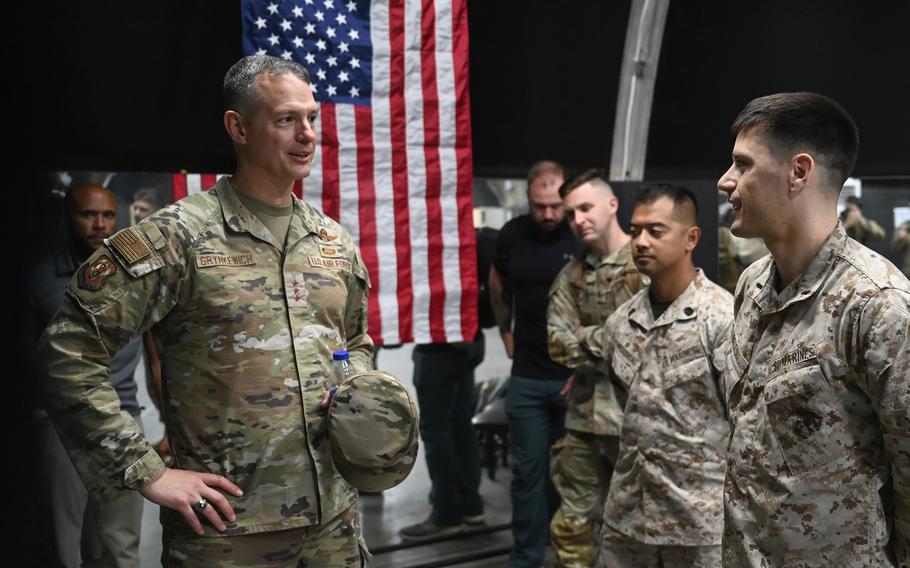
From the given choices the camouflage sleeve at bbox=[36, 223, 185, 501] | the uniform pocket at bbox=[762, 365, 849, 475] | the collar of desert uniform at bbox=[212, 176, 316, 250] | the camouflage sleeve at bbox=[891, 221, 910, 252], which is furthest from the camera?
the camouflage sleeve at bbox=[891, 221, 910, 252]

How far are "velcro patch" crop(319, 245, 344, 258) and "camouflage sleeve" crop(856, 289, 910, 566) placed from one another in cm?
129

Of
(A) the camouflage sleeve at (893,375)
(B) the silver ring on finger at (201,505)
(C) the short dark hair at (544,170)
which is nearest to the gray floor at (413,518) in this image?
(C) the short dark hair at (544,170)

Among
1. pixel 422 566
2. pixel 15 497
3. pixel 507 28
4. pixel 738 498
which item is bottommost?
pixel 422 566

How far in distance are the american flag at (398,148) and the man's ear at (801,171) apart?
2384 mm

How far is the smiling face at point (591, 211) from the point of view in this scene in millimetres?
3566

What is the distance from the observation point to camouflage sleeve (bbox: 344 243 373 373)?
7.70 feet

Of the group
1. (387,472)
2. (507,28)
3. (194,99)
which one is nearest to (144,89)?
(194,99)

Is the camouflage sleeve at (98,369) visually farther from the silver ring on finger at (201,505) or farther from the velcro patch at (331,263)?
the velcro patch at (331,263)

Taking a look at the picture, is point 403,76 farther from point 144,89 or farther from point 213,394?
point 213,394

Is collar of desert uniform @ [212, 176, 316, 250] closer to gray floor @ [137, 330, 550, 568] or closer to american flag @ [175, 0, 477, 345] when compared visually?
american flag @ [175, 0, 477, 345]

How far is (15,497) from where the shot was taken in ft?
6.59

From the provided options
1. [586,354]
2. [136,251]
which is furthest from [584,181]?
[136,251]

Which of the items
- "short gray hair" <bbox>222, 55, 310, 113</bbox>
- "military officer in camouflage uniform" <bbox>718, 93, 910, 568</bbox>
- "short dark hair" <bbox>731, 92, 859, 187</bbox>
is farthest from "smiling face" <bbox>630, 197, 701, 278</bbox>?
"short gray hair" <bbox>222, 55, 310, 113</bbox>

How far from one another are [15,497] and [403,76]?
2528mm
